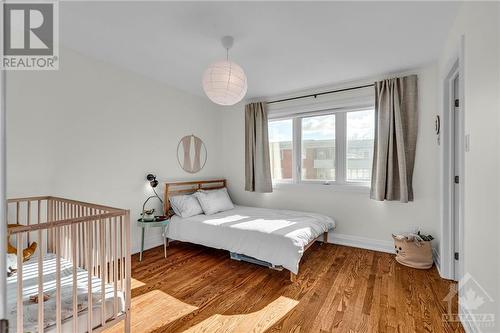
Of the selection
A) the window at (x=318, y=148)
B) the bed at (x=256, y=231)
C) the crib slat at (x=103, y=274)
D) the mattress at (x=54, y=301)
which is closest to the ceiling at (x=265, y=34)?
the window at (x=318, y=148)

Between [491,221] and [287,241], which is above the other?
[491,221]

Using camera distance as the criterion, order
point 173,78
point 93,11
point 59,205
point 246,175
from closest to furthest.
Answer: point 93,11, point 59,205, point 173,78, point 246,175

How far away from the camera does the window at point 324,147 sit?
3449mm

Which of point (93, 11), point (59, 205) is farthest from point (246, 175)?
point (93, 11)

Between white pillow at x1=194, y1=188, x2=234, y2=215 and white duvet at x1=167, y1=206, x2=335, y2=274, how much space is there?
5.1 inches

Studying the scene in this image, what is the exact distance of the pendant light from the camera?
200 cm

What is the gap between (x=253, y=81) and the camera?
3.45 meters

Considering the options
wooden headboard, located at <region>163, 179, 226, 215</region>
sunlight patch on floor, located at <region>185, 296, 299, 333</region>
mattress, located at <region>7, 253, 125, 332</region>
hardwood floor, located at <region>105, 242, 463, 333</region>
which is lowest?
sunlight patch on floor, located at <region>185, 296, 299, 333</region>

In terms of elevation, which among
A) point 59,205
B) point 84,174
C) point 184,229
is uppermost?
point 84,174

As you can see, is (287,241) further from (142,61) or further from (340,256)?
(142,61)

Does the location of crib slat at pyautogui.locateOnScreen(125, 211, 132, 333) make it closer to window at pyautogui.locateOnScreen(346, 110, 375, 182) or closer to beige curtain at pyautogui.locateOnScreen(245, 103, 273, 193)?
beige curtain at pyautogui.locateOnScreen(245, 103, 273, 193)

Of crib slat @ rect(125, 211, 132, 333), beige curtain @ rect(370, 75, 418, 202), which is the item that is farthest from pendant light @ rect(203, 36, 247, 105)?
beige curtain @ rect(370, 75, 418, 202)

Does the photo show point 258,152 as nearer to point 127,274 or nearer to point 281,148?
point 281,148

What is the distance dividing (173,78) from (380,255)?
3612 mm
